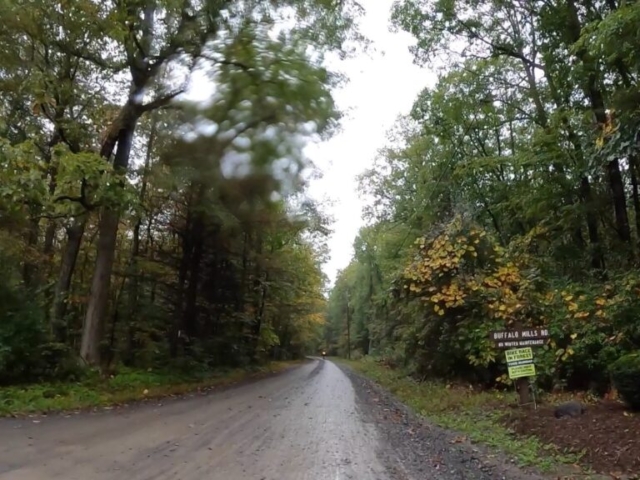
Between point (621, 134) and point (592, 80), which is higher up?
point (592, 80)

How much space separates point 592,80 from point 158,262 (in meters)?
15.8

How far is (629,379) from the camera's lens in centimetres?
821

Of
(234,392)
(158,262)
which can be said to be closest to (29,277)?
(158,262)

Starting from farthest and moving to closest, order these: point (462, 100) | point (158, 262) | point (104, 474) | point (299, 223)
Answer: point (299, 223) → point (158, 262) → point (462, 100) → point (104, 474)

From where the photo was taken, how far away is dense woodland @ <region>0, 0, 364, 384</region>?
1214 cm

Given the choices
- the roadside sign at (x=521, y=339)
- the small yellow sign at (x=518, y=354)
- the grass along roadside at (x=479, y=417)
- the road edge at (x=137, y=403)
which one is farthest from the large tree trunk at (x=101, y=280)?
the small yellow sign at (x=518, y=354)

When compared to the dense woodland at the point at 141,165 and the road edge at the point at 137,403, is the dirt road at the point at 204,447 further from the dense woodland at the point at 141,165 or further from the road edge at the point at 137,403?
the dense woodland at the point at 141,165

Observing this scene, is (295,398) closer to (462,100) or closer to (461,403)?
(461,403)

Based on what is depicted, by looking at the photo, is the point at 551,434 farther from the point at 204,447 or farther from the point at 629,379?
the point at 204,447

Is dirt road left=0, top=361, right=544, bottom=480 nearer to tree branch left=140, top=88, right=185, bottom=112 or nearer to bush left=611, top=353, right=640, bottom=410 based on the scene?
bush left=611, top=353, right=640, bottom=410

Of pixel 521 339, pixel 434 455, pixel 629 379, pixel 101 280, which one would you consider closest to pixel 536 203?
pixel 521 339

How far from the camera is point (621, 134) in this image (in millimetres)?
9180

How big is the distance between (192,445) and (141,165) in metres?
14.9

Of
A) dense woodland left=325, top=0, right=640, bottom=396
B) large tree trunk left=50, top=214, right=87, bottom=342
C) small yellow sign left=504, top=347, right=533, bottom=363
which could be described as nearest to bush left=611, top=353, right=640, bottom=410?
dense woodland left=325, top=0, right=640, bottom=396
